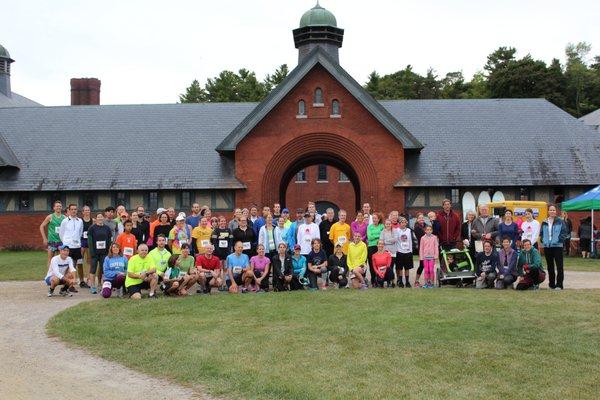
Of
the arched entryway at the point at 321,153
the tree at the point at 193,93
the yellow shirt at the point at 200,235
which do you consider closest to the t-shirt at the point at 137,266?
the yellow shirt at the point at 200,235

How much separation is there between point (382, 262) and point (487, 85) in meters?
55.6

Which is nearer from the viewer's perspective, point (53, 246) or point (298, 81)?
point (53, 246)

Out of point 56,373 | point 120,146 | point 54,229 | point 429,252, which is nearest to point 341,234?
point 429,252

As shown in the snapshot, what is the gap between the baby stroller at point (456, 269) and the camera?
1555cm

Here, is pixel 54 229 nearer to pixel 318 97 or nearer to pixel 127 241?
pixel 127 241

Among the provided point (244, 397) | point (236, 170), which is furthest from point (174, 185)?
point (244, 397)

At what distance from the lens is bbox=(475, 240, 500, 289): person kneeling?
15.1 meters

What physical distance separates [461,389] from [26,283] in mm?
13506

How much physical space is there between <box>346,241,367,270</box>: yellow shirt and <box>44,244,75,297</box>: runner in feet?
19.2

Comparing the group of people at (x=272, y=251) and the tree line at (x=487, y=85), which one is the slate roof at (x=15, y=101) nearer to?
the tree line at (x=487, y=85)

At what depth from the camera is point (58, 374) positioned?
805cm

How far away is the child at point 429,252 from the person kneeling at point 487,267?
38.5 inches

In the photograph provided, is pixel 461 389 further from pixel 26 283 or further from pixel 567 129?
pixel 567 129

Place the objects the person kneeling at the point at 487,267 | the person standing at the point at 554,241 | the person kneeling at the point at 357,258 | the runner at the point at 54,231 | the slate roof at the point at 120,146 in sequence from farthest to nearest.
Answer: the slate roof at the point at 120,146 < the runner at the point at 54,231 < the person kneeling at the point at 357,258 < the person kneeling at the point at 487,267 < the person standing at the point at 554,241
